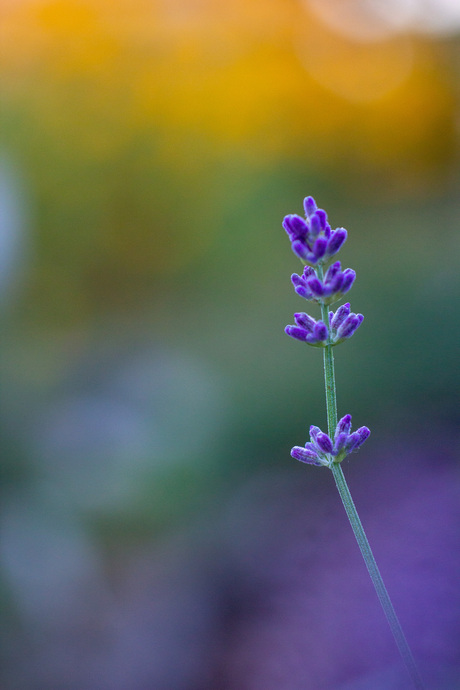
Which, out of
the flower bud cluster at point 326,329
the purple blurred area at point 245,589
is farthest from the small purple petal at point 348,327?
the purple blurred area at point 245,589

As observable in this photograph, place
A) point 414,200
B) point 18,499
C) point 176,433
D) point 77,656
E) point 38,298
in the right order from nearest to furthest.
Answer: point 77,656 → point 18,499 → point 176,433 → point 38,298 → point 414,200

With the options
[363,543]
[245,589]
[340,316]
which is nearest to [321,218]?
[340,316]

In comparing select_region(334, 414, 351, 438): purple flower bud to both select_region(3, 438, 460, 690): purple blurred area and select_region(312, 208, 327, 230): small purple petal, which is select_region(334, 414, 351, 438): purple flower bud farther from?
select_region(3, 438, 460, 690): purple blurred area

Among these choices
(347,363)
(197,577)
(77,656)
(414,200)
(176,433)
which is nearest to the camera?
(77,656)

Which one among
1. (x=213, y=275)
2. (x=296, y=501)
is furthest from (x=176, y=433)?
(x=213, y=275)

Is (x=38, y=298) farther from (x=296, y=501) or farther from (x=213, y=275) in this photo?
(x=296, y=501)

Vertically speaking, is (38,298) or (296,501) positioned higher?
(38,298)
